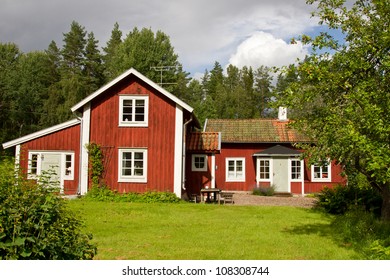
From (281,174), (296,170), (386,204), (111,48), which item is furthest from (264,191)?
(111,48)

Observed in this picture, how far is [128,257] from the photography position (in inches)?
312

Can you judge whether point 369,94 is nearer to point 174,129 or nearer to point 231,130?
point 174,129

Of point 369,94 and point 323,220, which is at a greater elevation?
point 369,94

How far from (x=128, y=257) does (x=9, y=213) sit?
3887mm

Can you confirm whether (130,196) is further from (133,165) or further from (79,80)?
(79,80)

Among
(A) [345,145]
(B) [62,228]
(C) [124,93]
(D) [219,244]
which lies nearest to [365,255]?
(A) [345,145]

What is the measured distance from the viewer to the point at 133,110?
18.6 m

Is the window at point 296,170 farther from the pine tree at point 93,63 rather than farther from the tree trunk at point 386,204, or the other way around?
the pine tree at point 93,63

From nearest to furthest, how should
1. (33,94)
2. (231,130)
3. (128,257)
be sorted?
1. (128,257)
2. (231,130)
3. (33,94)

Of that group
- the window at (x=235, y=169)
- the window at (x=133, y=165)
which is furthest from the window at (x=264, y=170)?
the window at (x=133, y=165)

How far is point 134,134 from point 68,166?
4.08 m

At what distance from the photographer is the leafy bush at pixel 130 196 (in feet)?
58.1

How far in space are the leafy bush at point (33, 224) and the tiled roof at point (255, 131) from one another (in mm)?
20324

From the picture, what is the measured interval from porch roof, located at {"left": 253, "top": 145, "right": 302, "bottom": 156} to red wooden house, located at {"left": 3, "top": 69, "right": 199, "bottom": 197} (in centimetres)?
701
